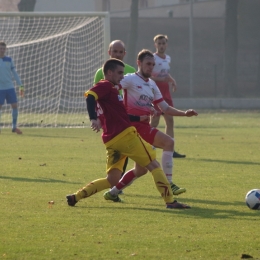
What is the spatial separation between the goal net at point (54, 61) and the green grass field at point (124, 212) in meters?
8.03

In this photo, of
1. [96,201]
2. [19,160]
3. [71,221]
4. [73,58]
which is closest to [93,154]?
[19,160]

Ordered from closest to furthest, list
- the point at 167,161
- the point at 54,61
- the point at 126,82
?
the point at 126,82 < the point at 167,161 < the point at 54,61

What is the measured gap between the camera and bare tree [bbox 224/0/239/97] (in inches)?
1495

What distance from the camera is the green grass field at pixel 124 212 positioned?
5.73 meters

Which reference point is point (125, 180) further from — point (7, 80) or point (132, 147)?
point (7, 80)

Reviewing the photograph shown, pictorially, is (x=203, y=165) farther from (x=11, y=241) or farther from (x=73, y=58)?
(x=73, y=58)

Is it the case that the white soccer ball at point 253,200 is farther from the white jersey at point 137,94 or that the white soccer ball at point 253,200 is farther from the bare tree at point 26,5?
the bare tree at point 26,5

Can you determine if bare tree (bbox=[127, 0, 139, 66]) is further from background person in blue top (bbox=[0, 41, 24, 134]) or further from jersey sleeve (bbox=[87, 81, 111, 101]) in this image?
jersey sleeve (bbox=[87, 81, 111, 101])

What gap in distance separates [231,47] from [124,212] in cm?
3143

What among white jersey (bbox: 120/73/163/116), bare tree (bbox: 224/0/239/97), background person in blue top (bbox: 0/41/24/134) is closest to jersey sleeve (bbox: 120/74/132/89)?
white jersey (bbox: 120/73/163/116)

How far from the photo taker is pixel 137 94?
823cm

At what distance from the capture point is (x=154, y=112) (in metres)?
8.14

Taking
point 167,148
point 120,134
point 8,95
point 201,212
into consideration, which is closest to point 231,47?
point 8,95

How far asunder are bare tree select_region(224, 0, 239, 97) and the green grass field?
24301 mm
